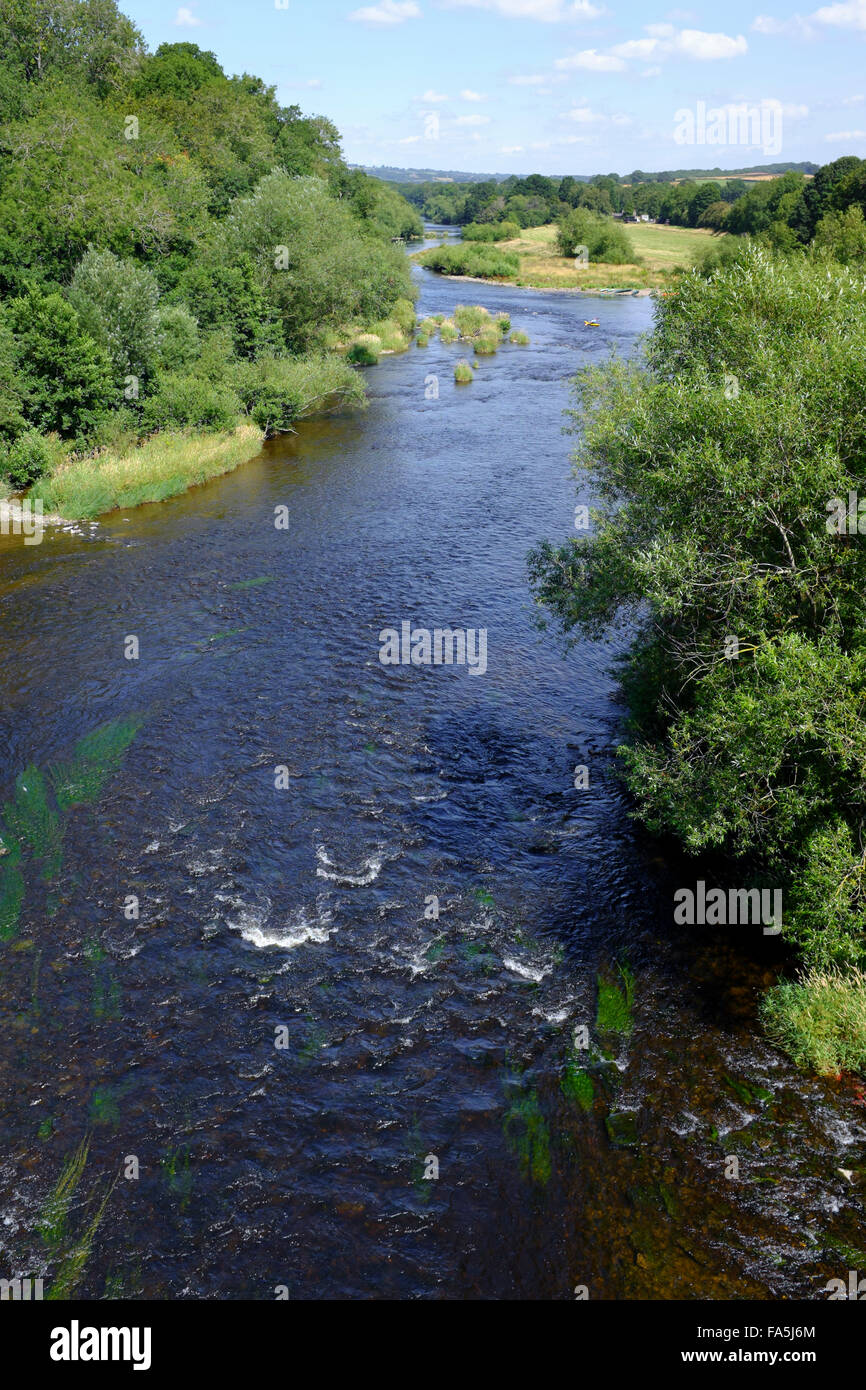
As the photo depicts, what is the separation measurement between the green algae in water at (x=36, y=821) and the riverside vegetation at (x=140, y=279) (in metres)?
19.8

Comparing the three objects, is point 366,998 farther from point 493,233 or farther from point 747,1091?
point 493,233

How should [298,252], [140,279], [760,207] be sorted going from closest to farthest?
[140,279] → [298,252] → [760,207]

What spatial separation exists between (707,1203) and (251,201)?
6162 centimetres

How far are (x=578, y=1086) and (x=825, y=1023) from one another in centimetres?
428

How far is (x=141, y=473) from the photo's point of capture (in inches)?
1626

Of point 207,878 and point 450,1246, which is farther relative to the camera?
point 207,878

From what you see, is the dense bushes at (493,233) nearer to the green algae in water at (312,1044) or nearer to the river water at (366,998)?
the river water at (366,998)

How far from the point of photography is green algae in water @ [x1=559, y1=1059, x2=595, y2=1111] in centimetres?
1455

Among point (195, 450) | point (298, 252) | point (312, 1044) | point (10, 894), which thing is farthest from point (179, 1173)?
point (298, 252)

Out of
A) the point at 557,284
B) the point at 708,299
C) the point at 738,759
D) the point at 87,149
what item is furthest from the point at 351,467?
the point at 557,284

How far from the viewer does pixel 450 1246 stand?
12.4m

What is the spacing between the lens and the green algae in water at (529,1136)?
44.2 feet
